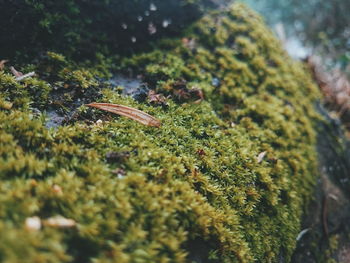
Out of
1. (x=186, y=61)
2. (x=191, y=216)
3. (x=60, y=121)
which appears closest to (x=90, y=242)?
(x=191, y=216)

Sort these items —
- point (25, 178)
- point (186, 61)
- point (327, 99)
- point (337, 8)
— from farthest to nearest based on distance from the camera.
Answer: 1. point (337, 8)
2. point (327, 99)
3. point (186, 61)
4. point (25, 178)

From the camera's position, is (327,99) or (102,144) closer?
(102,144)

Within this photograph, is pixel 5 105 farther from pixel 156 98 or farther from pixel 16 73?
pixel 156 98

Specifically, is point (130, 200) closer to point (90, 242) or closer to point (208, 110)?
point (90, 242)

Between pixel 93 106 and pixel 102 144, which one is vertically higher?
→ pixel 93 106

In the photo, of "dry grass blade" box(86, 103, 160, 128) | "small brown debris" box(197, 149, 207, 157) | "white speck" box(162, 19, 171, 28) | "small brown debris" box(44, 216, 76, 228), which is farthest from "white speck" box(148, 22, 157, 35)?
"small brown debris" box(44, 216, 76, 228)

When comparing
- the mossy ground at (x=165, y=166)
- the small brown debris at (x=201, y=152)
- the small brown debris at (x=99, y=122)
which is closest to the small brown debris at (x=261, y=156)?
the mossy ground at (x=165, y=166)

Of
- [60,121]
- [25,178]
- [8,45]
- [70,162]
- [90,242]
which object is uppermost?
[8,45]

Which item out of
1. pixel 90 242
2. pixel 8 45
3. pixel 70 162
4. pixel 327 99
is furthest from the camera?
pixel 327 99
